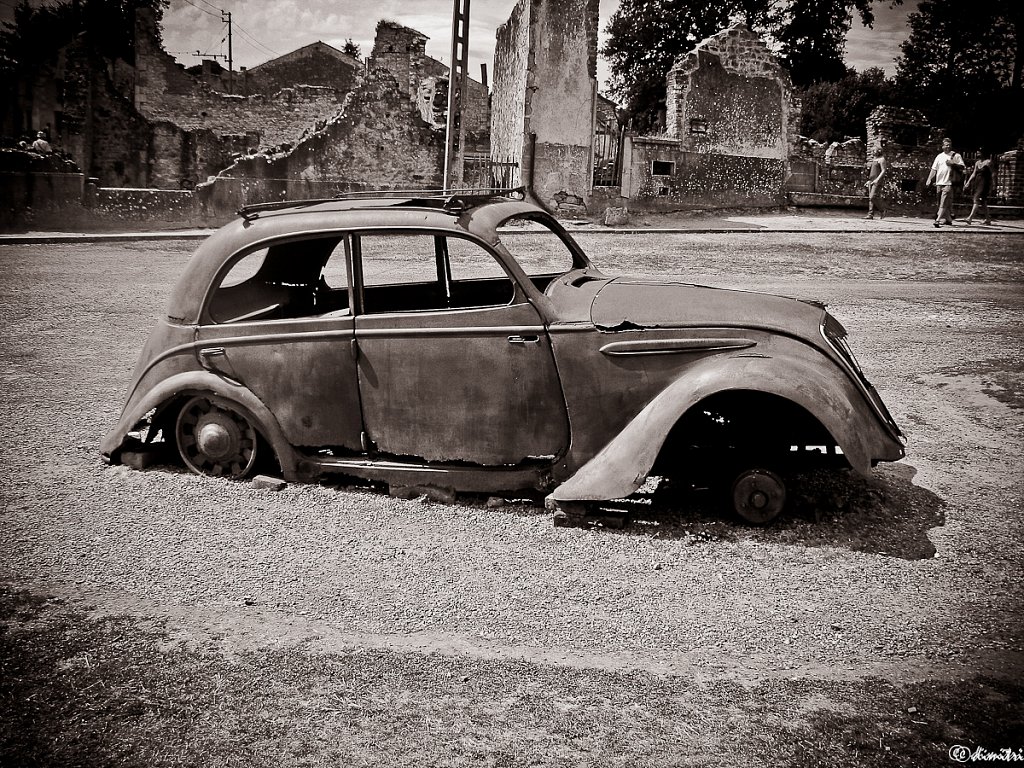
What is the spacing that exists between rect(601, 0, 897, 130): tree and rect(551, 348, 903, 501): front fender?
39989mm

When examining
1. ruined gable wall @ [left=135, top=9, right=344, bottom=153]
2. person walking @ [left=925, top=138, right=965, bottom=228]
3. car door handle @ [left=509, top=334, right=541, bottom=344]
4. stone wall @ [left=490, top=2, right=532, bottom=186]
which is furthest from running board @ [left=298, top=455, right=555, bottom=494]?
ruined gable wall @ [left=135, top=9, right=344, bottom=153]

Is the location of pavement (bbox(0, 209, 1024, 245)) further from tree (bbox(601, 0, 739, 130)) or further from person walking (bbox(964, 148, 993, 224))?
tree (bbox(601, 0, 739, 130))

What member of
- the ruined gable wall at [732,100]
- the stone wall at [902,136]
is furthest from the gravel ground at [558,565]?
the stone wall at [902,136]

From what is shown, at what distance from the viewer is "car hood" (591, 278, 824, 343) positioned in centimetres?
414

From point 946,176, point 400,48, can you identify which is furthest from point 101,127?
point 946,176

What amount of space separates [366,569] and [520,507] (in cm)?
103

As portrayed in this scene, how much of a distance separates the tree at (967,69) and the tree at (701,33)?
3025 mm

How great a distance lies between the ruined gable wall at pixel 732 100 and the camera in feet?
75.5

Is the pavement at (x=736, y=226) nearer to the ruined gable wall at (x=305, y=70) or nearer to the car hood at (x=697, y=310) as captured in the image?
the car hood at (x=697, y=310)

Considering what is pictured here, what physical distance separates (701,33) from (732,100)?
19382mm

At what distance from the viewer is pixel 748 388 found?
387 cm

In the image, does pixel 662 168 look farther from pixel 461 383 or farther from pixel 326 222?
pixel 461 383

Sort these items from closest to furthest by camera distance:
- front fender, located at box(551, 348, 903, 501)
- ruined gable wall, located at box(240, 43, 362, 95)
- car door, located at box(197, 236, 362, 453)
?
front fender, located at box(551, 348, 903, 501), car door, located at box(197, 236, 362, 453), ruined gable wall, located at box(240, 43, 362, 95)

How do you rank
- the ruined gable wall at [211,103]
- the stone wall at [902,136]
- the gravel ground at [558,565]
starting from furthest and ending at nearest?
1. the ruined gable wall at [211,103]
2. the stone wall at [902,136]
3. the gravel ground at [558,565]
